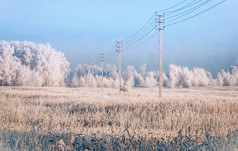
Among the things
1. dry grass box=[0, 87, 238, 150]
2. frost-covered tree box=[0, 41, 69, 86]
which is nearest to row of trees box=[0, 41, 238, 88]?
frost-covered tree box=[0, 41, 69, 86]

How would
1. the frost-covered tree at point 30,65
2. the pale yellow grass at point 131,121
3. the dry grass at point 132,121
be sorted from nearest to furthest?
the dry grass at point 132,121 < the pale yellow grass at point 131,121 < the frost-covered tree at point 30,65

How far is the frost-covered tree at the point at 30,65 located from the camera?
70.9 metres

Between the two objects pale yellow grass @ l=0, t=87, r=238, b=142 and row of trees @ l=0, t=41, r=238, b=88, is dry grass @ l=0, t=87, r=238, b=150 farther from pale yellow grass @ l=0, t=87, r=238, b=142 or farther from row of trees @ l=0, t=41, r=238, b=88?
row of trees @ l=0, t=41, r=238, b=88

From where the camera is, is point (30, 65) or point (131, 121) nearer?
point (131, 121)

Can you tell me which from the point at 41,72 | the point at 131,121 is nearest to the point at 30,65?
the point at 41,72

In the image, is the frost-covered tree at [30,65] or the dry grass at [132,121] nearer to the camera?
the dry grass at [132,121]

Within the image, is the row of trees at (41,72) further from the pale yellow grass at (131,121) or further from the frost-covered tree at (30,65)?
the pale yellow grass at (131,121)

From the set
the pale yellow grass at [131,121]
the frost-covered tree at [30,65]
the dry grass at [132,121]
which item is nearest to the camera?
the dry grass at [132,121]

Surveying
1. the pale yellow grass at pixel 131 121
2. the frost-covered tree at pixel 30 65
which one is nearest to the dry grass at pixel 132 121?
the pale yellow grass at pixel 131 121

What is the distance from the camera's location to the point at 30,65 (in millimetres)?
82812

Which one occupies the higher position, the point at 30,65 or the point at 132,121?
the point at 30,65

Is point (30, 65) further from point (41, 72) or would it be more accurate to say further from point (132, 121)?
point (132, 121)

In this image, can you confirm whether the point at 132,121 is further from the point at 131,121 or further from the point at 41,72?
the point at 41,72

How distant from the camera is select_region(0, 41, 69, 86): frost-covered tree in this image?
70.9 metres
